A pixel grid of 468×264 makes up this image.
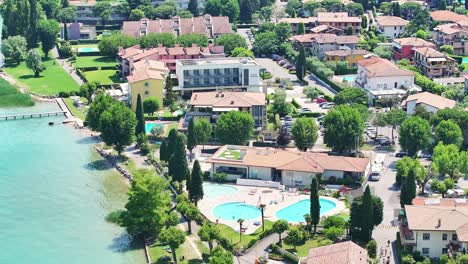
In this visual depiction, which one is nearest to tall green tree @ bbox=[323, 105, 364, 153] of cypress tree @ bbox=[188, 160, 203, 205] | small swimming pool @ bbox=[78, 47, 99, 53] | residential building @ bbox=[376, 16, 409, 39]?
cypress tree @ bbox=[188, 160, 203, 205]

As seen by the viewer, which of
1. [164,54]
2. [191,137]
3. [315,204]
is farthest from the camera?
[164,54]

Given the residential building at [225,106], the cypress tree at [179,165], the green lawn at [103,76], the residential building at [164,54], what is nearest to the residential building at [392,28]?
the residential building at [164,54]

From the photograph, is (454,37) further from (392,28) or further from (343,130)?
(343,130)

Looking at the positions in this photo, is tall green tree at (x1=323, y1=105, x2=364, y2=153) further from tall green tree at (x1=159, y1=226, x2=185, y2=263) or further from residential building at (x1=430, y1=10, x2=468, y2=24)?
residential building at (x1=430, y1=10, x2=468, y2=24)

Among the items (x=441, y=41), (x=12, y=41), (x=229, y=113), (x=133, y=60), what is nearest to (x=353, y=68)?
(x=441, y=41)

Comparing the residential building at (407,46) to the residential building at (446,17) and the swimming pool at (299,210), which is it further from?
the swimming pool at (299,210)

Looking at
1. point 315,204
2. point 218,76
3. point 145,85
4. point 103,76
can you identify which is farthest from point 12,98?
point 315,204

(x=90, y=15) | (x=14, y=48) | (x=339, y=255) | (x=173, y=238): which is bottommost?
(x=173, y=238)
